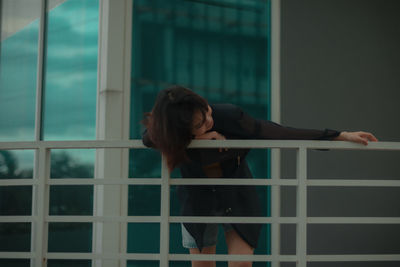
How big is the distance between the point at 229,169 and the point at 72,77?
218 centimetres

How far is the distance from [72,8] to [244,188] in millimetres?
2552

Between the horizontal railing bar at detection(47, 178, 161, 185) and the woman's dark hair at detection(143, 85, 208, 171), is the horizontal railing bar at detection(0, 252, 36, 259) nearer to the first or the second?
the horizontal railing bar at detection(47, 178, 161, 185)

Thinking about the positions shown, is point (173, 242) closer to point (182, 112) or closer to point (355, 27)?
point (182, 112)

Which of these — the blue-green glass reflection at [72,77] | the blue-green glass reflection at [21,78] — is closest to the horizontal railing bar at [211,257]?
the blue-green glass reflection at [72,77]

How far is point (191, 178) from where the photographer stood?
2.56 metres

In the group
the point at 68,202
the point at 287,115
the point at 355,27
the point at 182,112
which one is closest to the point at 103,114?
the point at 68,202

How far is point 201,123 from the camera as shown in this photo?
7.60ft

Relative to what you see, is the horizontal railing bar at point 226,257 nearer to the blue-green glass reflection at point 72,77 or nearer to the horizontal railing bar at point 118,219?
the horizontal railing bar at point 118,219

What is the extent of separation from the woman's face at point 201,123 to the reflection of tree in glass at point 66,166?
2.03 metres

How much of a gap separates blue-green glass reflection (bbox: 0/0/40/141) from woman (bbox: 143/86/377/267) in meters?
2.16

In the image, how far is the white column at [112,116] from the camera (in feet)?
13.4

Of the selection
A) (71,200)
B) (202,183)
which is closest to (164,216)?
(202,183)

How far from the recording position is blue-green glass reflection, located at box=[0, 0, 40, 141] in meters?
4.24

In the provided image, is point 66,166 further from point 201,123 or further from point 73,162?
point 201,123
